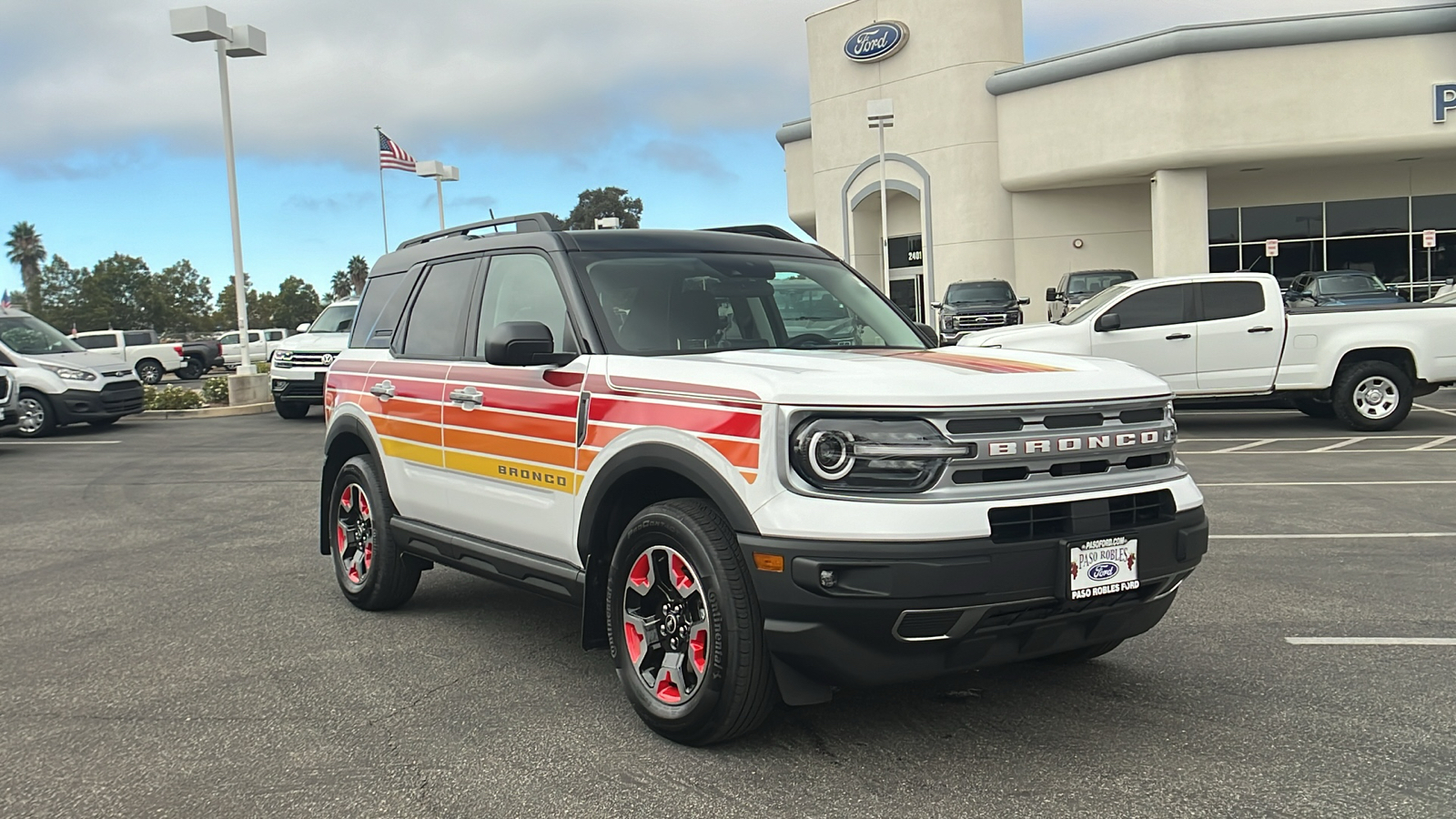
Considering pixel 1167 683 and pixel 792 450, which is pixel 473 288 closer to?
pixel 792 450

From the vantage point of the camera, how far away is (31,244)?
12581 centimetres

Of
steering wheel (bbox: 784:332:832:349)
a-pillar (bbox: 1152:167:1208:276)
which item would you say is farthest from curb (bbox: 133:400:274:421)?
a-pillar (bbox: 1152:167:1208:276)

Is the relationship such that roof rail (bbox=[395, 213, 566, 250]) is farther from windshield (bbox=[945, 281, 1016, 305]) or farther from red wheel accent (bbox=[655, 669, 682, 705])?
windshield (bbox=[945, 281, 1016, 305])

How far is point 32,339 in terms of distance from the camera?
62.0 feet

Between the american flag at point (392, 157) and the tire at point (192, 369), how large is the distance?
10.1 metres

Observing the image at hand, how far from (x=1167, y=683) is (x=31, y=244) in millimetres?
143949

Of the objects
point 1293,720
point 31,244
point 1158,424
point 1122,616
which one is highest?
point 31,244

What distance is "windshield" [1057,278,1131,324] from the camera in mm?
14664

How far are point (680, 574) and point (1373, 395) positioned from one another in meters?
12.5

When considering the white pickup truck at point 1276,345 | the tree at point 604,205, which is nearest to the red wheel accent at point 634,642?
the white pickup truck at point 1276,345

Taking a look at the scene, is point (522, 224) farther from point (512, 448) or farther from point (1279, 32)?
point (1279, 32)

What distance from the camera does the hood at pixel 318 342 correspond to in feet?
60.5

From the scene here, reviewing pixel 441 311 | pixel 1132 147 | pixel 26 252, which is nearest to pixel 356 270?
pixel 26 252

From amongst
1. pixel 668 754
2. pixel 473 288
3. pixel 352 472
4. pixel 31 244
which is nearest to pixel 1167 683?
pixel 668 754
